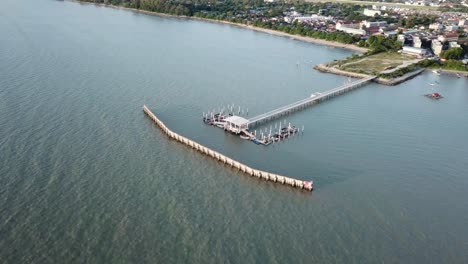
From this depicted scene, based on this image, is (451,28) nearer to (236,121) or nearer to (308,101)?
(308,101)

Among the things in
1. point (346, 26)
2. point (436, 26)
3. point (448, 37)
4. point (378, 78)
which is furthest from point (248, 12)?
point (378, 78)

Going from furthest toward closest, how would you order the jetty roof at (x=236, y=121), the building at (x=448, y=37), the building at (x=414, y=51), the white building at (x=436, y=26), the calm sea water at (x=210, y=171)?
the white building at (x=436, y=26) → the building at (x=448, y=37) → the building at (x=414, y=51) → the jetty roof at (x=236, y=121) → the calm sea water at (x=210, y=171)

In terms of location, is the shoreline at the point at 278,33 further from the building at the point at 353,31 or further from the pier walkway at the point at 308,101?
the pier walkway at the point at 308,101

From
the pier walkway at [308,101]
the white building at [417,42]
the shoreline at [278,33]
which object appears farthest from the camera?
the shoreline at [278,33]

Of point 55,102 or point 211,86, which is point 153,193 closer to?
point 55,102

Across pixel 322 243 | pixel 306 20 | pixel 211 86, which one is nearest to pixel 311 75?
pixel 211 86

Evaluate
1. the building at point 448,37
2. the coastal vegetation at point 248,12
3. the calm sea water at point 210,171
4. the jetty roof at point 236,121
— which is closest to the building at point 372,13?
the coastal vegetation at point 248,12
